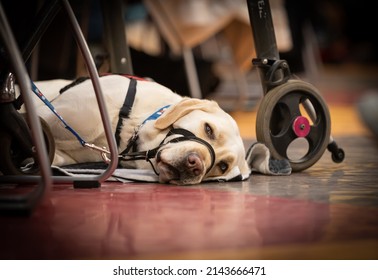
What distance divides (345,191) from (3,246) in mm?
1307

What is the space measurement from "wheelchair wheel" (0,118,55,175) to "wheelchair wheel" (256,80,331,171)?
2.77 ft

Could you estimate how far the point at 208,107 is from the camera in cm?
288

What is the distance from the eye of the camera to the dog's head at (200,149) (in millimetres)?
2658

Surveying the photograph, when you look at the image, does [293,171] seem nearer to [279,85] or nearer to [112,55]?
[279,85]

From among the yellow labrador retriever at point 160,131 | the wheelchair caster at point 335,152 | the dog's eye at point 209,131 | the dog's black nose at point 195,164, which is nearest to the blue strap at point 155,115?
the yellow labrador retriever at point 160,131

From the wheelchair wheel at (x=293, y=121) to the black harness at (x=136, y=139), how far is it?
1.16 feet

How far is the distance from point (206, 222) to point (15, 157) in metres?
0.83

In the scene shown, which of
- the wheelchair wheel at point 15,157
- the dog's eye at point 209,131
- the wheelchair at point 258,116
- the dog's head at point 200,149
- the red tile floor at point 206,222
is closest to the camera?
the red tile floor at point 206,222

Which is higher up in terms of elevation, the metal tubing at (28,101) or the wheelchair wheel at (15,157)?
the metal tubing at (28,101)

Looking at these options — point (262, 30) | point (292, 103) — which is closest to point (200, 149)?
point (292, 103)

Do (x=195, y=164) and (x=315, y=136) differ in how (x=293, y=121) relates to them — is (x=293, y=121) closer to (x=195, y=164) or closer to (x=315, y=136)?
(x=315, y=136)

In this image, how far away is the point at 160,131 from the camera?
112 inches

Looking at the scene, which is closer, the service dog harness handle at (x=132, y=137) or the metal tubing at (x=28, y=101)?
the metal tubing at (x=28, y=101)

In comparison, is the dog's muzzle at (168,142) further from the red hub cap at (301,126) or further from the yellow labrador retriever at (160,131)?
the red hub cap at (301,126)
